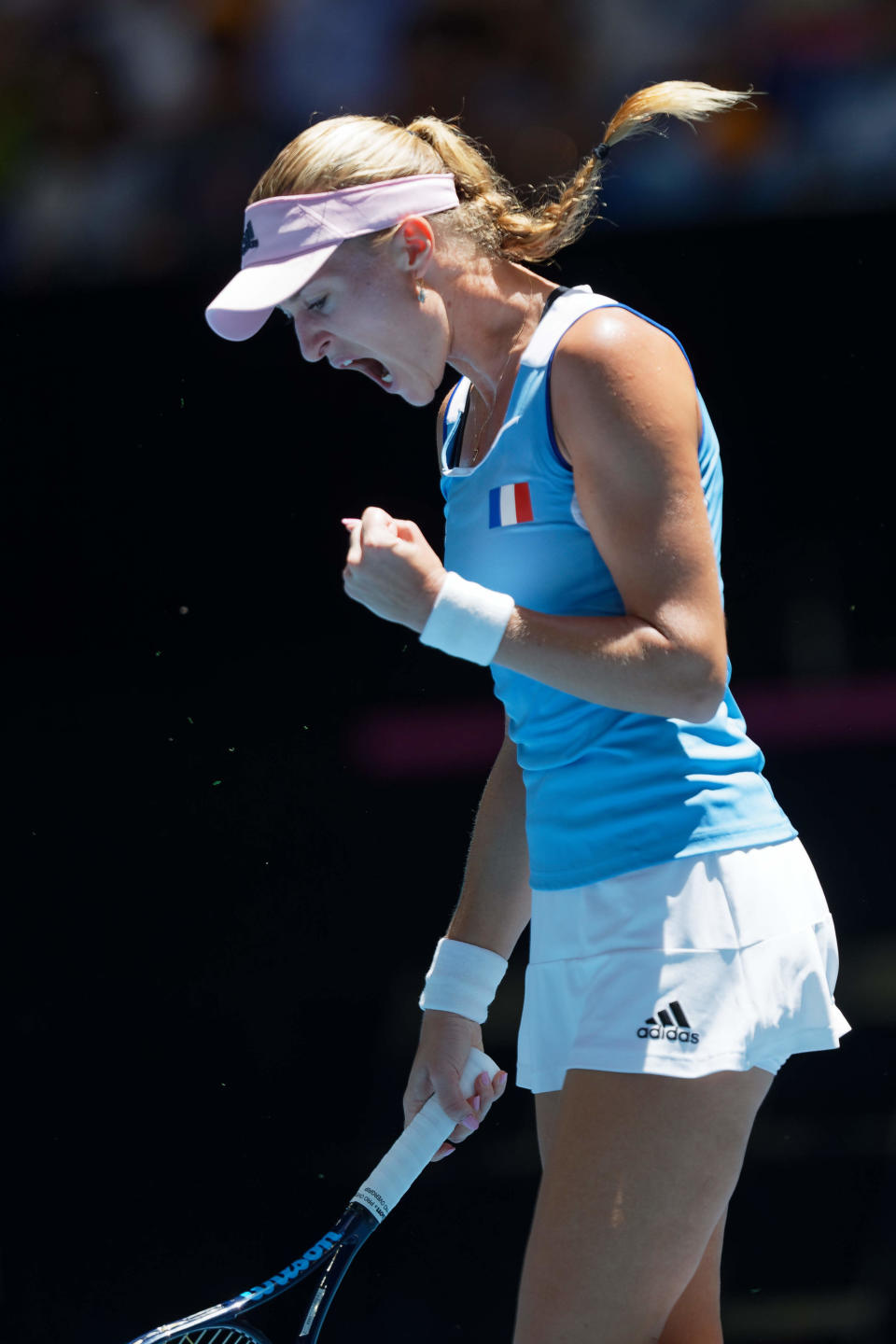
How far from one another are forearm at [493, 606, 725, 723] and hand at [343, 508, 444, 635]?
0.09 meters

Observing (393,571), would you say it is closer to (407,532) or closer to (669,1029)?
(407,532)

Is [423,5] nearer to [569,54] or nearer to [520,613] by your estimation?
[569,54]

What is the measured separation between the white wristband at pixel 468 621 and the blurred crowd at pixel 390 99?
4.43 ft

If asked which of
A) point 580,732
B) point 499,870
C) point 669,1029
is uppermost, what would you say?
point 580,732

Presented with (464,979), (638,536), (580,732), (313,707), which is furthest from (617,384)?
(313,707)

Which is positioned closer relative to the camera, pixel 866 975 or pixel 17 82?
pixel 17 82

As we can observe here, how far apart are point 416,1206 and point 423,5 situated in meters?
2.16

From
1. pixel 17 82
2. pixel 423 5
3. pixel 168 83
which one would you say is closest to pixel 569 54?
pixel 423 5

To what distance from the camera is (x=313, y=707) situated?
2650mm

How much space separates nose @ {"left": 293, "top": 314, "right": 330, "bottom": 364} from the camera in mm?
1568

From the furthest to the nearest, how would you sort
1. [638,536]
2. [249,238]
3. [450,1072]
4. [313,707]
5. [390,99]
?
[313,707]
[390,99]
[450,1072]
[249,238]
[638,536]

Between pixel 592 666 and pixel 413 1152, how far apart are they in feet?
2.22

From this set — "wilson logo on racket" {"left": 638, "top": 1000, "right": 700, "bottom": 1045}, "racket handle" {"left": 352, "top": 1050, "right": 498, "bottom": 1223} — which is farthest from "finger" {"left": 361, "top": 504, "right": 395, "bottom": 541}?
"racket handle" {"left": 352, "top": 1050, "right": 498, "bottom": 1223}

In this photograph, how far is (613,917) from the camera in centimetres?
145
